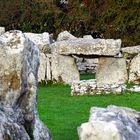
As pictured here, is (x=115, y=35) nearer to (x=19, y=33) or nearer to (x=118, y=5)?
(x=118, y=5)

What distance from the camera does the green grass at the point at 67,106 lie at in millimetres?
10977

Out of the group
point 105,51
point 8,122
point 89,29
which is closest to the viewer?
point 8,122

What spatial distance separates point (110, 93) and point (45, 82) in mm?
4234

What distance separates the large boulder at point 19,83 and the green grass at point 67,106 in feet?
8.44

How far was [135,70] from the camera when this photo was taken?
20.4m

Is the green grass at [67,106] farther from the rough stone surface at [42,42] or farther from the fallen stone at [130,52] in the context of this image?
the fallen stone at [130,52]

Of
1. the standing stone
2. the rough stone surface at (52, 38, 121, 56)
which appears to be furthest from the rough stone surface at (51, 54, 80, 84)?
the rough stone surface at (52, 38, 121, 56)

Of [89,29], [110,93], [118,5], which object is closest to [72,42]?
[110,93]

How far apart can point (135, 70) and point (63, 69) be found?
210cm

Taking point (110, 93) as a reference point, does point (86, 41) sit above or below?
above

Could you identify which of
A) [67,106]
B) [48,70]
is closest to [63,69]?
[48,70]

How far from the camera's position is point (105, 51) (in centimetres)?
1998

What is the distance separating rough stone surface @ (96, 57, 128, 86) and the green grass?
6.42 feet

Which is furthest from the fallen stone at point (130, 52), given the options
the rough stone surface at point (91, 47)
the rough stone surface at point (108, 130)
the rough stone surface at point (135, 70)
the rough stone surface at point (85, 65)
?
the rough stone surface at point (108, 130)
